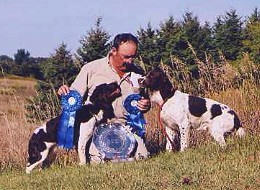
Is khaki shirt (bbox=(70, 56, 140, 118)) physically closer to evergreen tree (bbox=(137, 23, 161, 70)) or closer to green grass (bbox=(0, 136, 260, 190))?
green grass (bbox=(0, 136, 260, 190))

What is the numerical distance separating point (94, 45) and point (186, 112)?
520 inches

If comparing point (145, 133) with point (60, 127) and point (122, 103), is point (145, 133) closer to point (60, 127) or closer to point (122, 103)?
point (122, 103)

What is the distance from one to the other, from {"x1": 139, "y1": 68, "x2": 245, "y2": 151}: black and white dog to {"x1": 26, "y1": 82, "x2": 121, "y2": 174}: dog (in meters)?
0.58

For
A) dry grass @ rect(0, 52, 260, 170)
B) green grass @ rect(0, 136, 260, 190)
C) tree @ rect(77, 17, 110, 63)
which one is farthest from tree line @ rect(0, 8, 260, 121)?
green grass @ rect(0, 136, 260, 190)

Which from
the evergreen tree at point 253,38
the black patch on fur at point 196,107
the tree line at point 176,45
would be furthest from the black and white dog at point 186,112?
the evergreen tree at point 253,38

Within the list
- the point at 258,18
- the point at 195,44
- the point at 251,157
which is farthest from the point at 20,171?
the point at 258,18

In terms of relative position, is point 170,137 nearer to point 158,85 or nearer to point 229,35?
point 158,85

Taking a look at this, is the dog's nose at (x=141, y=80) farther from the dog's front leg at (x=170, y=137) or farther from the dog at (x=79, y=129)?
the dog's front leg at (x=170, y=137)

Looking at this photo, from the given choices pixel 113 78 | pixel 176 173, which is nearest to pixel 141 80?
pixel 113 78

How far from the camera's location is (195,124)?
28.6 ft

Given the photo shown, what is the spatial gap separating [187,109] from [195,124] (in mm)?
289

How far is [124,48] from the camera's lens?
8609 mm

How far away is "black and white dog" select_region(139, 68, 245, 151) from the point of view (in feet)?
28.1

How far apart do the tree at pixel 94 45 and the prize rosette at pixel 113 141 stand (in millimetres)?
12093
